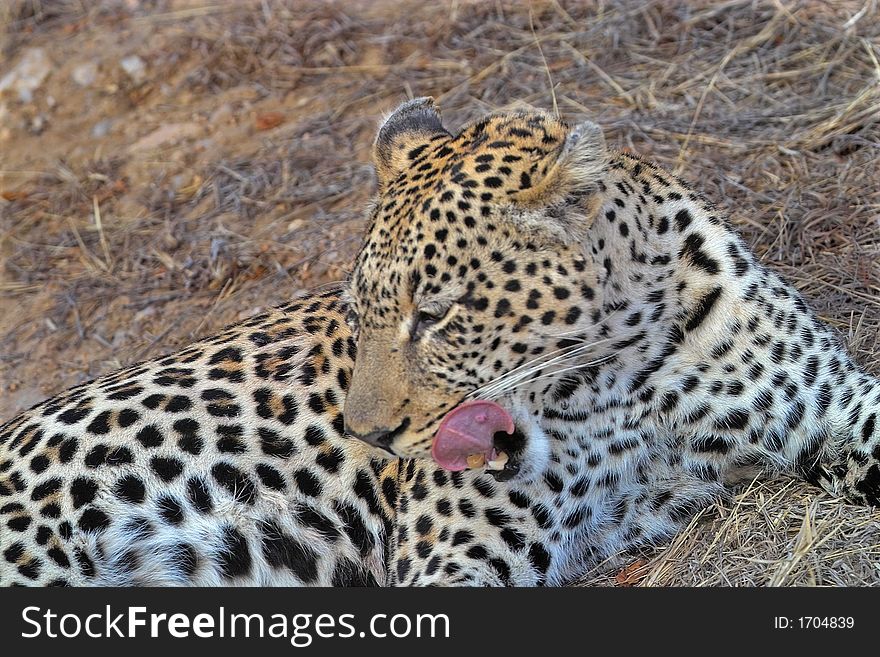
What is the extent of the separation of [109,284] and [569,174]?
524 centimetres

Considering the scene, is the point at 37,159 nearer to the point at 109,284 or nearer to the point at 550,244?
the point at 109,284

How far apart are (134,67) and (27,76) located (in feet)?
3.59

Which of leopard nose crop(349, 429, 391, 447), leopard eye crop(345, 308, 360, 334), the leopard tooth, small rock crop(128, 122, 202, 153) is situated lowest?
the leopard tooth

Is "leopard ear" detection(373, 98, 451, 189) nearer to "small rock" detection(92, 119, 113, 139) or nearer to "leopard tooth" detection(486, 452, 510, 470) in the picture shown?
"leopard tooth" detection(486, 452, 510, 470)

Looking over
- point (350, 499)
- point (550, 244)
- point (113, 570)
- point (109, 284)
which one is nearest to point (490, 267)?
point (550, 244)

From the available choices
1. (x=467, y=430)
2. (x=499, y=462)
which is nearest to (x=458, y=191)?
(x=467, y=430)

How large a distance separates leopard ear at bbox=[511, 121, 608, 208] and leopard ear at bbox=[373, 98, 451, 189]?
86 centimetres

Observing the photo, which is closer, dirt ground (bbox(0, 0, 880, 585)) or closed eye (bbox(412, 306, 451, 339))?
closed eye (bbox(412, 306, 451, 339))

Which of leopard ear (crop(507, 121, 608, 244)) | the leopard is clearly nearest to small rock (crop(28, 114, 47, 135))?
the leopard

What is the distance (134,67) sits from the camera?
10.6m

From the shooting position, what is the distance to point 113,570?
539 centimetres

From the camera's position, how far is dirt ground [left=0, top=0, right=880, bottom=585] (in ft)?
24.8

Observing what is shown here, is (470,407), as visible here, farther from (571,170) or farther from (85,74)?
(85,74)

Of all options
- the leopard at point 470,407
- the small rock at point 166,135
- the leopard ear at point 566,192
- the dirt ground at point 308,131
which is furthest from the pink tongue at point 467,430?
the small rock at point 166,135
